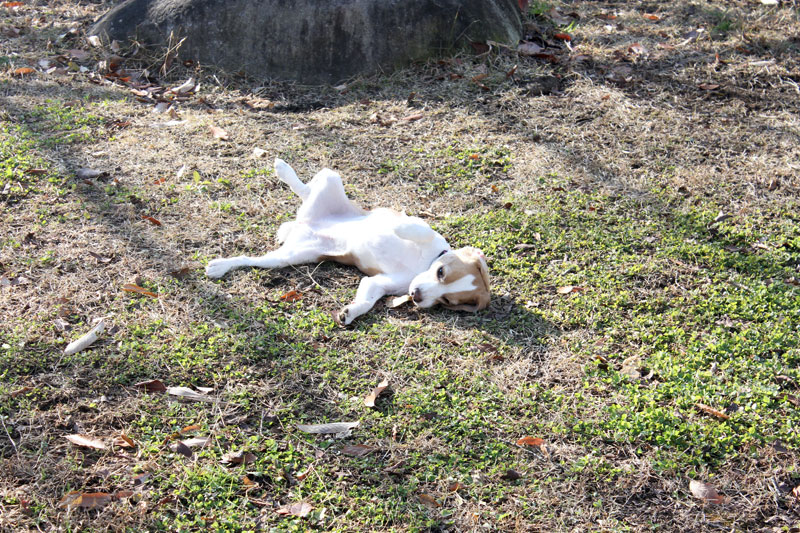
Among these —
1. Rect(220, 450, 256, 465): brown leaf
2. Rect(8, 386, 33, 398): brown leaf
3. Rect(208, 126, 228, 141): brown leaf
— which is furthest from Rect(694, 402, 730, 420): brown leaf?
Rect(208, 126, 228, 141): brown leaf

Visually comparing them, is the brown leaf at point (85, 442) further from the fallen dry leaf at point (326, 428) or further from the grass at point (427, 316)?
the fallen dry leaf at point (326, 428)

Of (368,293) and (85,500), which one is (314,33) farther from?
(85,500)

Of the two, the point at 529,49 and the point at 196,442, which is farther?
the point at 529,49

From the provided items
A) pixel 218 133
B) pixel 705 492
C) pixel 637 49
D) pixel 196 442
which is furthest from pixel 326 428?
pixel 637 49

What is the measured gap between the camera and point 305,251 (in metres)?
4.48

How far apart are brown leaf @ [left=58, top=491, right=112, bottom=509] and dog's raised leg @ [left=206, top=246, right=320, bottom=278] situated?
170cm

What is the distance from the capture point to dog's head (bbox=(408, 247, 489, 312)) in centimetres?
403

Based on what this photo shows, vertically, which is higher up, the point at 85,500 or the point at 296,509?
the point at 85,500

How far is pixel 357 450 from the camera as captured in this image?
320 cm

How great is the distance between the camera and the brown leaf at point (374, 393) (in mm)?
3451

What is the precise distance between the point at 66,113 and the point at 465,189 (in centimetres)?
368

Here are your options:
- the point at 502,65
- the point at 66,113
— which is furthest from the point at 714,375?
the point at 66,113

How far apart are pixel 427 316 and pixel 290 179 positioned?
150cm

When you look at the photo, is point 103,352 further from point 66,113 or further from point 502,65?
point 502,65
